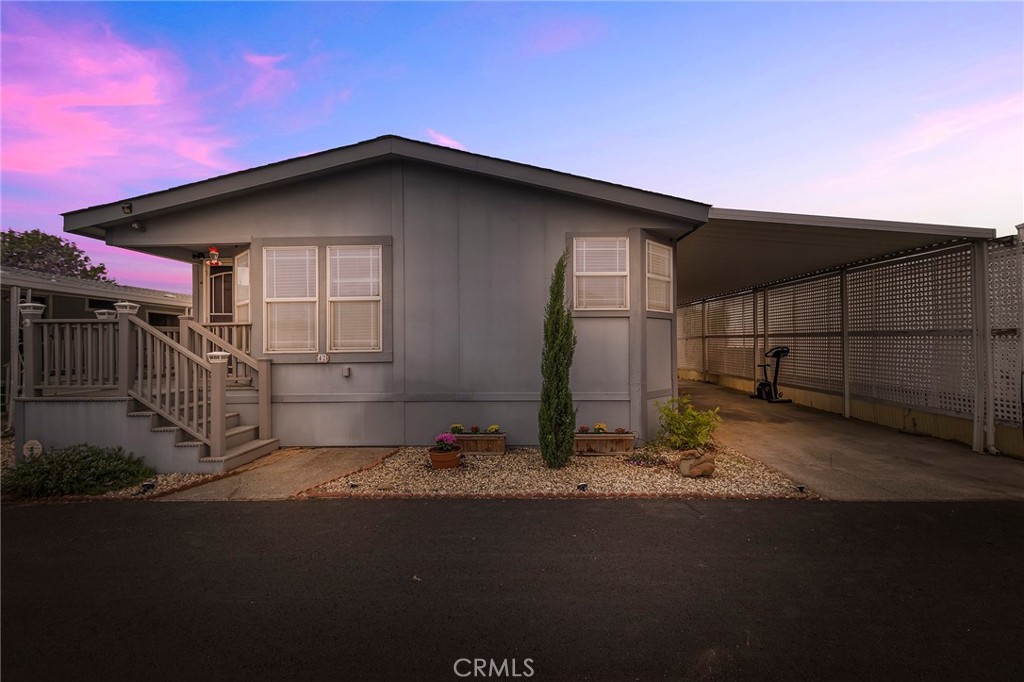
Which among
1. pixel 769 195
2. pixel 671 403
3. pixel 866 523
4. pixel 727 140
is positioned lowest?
pixel 866 523

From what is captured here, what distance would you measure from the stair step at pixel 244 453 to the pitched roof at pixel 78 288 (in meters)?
7.42

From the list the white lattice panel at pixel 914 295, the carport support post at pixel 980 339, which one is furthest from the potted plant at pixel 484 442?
the white lattice panel at pixel 914 295

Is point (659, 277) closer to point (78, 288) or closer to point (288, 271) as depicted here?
point (288, 271)

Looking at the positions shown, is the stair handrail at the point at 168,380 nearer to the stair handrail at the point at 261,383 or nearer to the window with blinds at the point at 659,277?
the stair handrail at the point at 261,383

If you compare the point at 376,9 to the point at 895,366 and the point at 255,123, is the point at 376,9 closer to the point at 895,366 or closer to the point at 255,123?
A: the point at 255,123

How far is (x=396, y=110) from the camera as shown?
33.8ft

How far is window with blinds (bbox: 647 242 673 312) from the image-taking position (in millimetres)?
6137

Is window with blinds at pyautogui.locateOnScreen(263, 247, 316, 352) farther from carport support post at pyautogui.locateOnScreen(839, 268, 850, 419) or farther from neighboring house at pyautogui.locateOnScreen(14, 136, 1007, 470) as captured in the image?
carport support post at pyautogui.locateOnScreen(839, 268, 850, 419)

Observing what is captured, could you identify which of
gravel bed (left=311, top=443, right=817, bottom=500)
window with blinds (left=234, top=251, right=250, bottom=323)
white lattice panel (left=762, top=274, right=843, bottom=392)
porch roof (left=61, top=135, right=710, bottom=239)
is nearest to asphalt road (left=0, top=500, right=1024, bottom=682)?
gravel bed (left=311, top=443, right=817, bottom=500)

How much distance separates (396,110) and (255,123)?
408 centimetres

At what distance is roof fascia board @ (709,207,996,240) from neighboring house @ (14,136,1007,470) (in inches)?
1.4

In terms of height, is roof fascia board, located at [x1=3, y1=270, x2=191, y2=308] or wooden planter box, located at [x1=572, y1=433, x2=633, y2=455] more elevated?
roof fascia board, located at [x1=3, y1=270, x2=191, y2=308]

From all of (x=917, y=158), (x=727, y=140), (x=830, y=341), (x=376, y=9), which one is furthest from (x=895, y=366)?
(x=376, y=9)

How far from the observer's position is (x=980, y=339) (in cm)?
601
